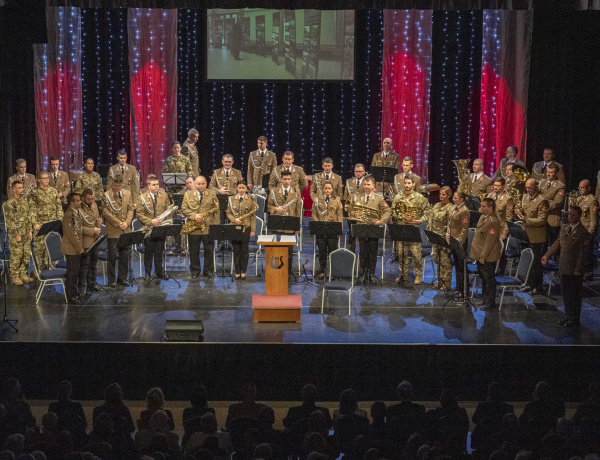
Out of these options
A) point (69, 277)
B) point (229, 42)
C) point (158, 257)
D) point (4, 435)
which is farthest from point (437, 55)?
point (4, 435)

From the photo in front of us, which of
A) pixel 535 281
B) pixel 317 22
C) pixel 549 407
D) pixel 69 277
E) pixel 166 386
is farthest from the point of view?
pixel 317 22

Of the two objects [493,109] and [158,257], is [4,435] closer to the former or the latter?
[158,257]

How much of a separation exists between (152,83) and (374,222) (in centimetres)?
765

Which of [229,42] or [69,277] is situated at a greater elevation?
[229,42]

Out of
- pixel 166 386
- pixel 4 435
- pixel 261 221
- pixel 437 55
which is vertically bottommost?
pixel 166 386

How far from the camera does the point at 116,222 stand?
11680 mm

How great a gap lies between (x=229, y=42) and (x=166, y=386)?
10.3 meters

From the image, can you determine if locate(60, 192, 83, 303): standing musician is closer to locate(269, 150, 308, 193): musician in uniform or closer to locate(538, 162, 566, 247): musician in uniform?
locate(269, 150, 308, 193): musician in uniform

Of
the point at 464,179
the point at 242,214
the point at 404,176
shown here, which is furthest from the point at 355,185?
the point at 464,179

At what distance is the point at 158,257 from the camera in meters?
12.3

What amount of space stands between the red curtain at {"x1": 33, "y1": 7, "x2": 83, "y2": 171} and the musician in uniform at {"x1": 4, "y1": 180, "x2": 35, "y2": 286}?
538cm

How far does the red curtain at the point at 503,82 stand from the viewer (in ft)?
54.6

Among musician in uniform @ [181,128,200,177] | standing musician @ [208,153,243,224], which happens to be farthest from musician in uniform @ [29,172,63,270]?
musician in uniform @ [181,128,200,177]

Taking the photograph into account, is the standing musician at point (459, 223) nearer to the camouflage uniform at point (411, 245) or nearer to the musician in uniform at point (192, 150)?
the camouflage uniform at point (411, 245)
